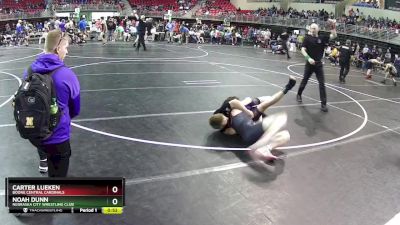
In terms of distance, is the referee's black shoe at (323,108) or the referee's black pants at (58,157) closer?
the referee's black pants at (58,157)

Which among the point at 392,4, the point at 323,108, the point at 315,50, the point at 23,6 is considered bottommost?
the point at 323,108

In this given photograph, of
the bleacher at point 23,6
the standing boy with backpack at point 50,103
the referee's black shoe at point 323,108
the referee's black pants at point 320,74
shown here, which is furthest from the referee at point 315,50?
the bleacher at point 23,6

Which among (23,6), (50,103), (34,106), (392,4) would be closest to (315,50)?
(50,103)

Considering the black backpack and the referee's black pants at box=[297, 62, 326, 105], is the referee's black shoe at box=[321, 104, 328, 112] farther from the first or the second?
the black backpack

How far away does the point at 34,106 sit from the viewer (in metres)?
3.21
